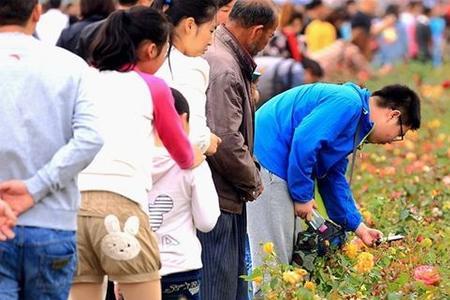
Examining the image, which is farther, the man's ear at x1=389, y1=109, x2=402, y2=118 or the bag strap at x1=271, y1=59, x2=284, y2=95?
the bag strap at x1=271, y1=59, x2=284, y2=95

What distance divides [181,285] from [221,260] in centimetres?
70

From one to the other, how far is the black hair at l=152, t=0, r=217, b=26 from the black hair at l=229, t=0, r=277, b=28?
1.76ft

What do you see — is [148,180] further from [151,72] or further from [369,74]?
[369,74]

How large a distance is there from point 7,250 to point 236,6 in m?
2.40

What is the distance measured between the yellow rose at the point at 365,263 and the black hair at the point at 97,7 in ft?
13.3

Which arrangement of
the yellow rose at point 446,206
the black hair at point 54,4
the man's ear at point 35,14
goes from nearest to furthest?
the man's ear at point 35,14 < the yellow rose at point 446,206 < the black hair at point 54,4

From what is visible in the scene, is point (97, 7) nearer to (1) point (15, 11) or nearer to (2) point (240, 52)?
(2) point (240, 52)

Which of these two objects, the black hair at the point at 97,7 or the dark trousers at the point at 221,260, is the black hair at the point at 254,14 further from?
the black hair at the point at 97,7

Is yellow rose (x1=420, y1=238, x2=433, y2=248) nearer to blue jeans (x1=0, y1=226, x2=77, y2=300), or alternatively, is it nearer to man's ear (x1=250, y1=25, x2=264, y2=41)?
man's ear (x1=250, y1=25, x2=264, y2=41)

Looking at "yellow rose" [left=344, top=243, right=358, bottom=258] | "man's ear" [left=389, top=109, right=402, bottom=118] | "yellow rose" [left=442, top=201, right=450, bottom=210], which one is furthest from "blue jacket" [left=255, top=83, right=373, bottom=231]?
"yellow rose" [left=442, top=201, right=450, bottom=210]

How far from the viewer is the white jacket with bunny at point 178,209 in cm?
596

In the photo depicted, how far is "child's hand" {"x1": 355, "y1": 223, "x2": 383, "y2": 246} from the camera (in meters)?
7.54

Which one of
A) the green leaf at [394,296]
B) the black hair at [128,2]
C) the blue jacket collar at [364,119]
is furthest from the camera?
the black hair at [128,2]

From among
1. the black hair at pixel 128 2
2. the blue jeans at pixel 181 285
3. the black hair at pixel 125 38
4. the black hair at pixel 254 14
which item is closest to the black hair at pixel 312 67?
the black hair at pixel 128 2
